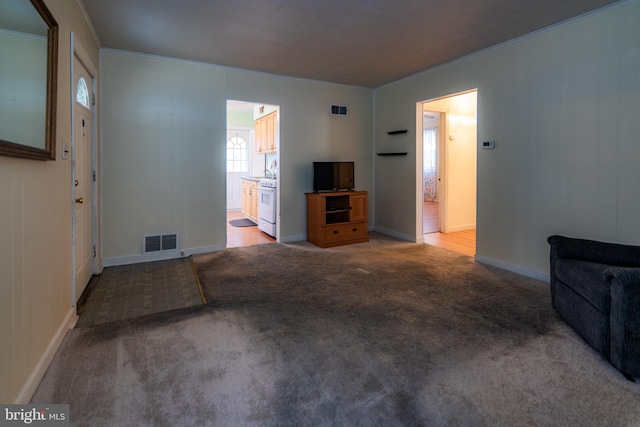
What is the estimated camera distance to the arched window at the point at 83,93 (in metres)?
3.19

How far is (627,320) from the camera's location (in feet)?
6.29

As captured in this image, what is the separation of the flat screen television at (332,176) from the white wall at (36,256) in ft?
10.9

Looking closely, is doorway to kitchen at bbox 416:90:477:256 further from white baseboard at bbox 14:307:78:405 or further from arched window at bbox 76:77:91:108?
white baseboard at bbox 14:307:78:405

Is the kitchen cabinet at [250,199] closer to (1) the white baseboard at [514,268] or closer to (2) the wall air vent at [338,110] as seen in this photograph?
(2) the wall air vent at [338,110]

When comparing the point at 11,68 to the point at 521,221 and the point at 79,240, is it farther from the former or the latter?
the point at 521,221

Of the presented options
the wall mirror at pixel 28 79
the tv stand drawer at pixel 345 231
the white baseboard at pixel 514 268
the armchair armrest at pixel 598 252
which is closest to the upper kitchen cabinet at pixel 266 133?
the tv stand drawer at pixel 345 231

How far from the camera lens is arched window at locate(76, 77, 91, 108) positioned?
3.19 m

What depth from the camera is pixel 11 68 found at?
1.52 metres

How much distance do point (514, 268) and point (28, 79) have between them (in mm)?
4476

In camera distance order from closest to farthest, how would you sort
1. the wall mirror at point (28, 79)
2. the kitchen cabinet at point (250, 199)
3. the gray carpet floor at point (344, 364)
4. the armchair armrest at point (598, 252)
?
1. the wall mirror at point (28, 79)
2. the gray carpet floor at point (344, 364)
3. the armchair armrest at point (598, 252)
4. the kitchen cabinet at point (250, 199)

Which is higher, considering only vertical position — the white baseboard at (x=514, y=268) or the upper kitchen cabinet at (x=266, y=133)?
the upper kitchen cabinet at (x=266, y=133)

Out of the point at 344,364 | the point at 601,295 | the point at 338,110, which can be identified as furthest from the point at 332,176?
the point at 601,295

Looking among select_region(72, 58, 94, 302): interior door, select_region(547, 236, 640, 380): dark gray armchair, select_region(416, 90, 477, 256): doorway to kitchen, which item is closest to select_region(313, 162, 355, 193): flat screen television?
select_region(416, 90, 477, 256): doorway to kitchen

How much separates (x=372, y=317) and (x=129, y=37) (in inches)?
149
